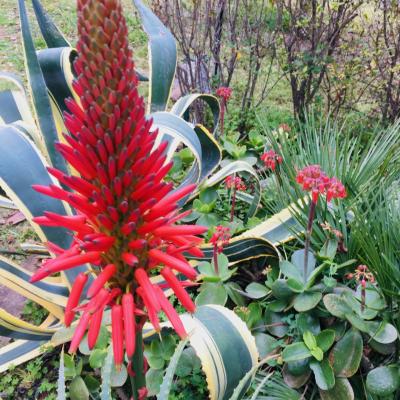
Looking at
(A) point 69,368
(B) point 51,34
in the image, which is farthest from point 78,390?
(B) point 51,34

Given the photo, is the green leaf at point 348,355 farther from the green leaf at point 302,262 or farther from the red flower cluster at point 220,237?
the red flower cluster at point 220,237

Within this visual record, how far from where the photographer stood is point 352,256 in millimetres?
1852

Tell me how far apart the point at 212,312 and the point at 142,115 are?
785mm

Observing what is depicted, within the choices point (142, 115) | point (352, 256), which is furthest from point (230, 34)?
point (142, 115)

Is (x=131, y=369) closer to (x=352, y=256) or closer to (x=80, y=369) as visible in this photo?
(x=80, y=369)

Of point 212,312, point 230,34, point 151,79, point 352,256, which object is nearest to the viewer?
point 212,312

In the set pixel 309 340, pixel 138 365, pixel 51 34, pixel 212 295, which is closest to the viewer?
pixel 138 365

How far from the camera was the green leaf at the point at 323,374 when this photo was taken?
150 cm

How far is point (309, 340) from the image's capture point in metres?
1.55

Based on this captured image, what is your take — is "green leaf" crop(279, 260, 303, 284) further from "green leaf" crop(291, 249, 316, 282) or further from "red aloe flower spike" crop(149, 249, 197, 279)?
"red aloe flower spike" crop(149, 249, 197, 279)

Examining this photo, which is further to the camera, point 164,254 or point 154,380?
point 154,380

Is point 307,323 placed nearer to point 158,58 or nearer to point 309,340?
point 309,340

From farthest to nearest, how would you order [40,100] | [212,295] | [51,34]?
[51,34] < [40,100] < [212,295]

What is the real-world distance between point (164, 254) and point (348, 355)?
0.97 metres
